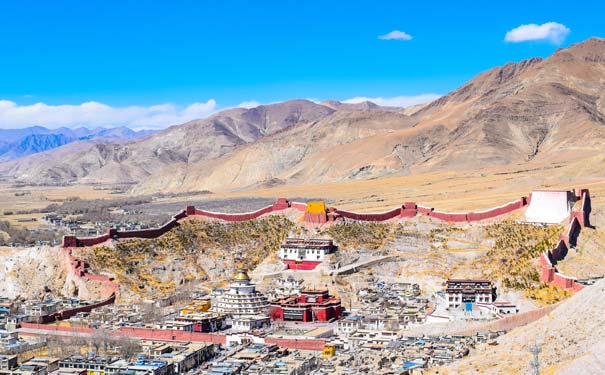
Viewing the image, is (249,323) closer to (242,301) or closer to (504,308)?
(242,301)

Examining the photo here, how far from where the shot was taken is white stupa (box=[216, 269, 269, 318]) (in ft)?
244

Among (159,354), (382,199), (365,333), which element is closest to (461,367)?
(365,333)

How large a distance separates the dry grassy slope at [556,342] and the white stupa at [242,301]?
83.2ft

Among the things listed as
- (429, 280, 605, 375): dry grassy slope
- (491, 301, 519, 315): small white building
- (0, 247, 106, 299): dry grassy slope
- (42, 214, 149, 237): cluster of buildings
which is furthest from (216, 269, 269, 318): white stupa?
(42, 214, 149, 237): cluster of buildings

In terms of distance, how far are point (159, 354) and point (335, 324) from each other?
15.3 metres

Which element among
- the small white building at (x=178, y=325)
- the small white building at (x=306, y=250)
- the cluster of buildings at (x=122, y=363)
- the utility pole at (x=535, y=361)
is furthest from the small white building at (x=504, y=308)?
the small white building at (x=306, y=250)

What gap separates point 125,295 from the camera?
83938 mm

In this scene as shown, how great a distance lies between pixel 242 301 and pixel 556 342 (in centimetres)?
3367

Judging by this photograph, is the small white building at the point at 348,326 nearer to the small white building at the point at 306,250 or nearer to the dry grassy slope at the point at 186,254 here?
the small white building at the point at 306,250

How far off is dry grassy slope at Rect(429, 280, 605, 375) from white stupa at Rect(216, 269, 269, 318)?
25.4 metres

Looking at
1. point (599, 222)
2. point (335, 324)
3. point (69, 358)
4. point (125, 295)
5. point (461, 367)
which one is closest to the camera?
point (461, 367)

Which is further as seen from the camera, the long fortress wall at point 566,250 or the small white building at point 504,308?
the long fortress wall at point 566,250

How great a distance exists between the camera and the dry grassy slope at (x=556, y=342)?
44562 mm

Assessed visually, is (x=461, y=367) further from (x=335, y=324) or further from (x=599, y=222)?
(x=599, y=222)
